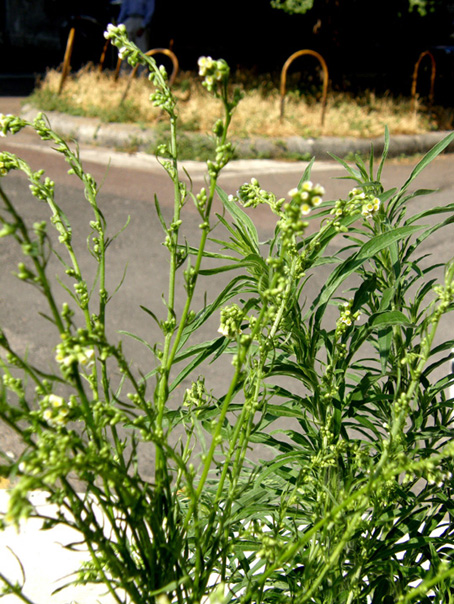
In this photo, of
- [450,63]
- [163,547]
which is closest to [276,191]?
[163,547]

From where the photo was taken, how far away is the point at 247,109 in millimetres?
10750

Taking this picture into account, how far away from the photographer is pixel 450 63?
15.3 m

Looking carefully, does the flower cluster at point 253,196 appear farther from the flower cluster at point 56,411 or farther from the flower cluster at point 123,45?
the flower cluster at point 56,411

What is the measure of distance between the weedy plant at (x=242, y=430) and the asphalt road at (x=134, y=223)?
6.67ft

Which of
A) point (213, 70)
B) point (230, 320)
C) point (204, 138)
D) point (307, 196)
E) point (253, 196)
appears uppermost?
point (213, 70)

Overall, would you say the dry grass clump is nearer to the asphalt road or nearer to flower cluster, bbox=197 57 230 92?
the asphalt road

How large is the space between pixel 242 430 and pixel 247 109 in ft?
32.1

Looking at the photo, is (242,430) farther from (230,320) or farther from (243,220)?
(243,220)

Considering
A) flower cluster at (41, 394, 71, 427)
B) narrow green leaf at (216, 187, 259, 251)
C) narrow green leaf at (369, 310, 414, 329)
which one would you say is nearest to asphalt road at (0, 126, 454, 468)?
narrow green leaf at (216, 187, 259, 251)

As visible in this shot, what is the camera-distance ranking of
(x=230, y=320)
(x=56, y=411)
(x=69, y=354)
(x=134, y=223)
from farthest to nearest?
(x=134, y=223)
(x=230, y=320)
(x=56, y=411)
(x=69, y=354)

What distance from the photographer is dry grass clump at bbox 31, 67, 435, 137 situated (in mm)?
10062

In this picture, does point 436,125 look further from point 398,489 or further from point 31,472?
point 31,472

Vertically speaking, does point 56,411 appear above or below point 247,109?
below

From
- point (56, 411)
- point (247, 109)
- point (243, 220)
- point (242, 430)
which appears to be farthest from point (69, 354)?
point (247, 109)
